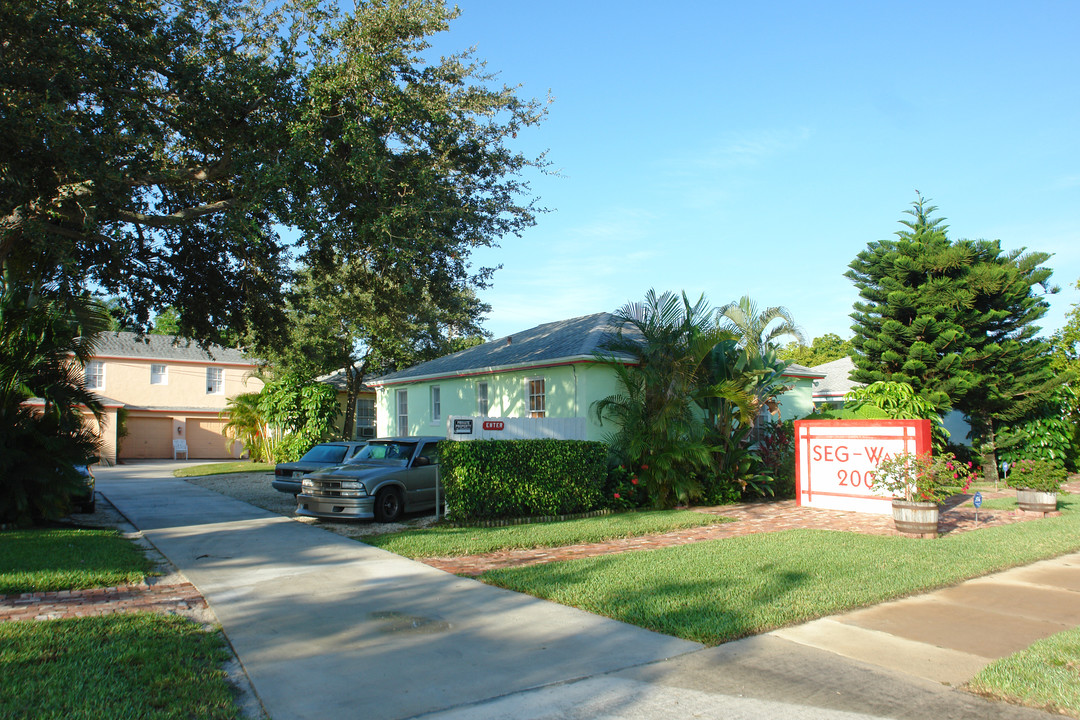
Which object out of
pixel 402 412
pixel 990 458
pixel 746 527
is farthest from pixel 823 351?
pixel 746 527

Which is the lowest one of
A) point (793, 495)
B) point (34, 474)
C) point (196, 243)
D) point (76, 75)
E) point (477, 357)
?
point (793, 495)

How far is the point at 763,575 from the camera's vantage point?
316 inches

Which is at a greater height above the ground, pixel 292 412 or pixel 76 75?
pixel 76 75

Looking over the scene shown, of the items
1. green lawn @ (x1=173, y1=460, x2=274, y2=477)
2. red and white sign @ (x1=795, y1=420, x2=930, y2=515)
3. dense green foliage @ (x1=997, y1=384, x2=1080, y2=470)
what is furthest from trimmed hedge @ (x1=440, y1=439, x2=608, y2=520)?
green lawn @ (x1=173, y1=460, x2=274, y2=477)

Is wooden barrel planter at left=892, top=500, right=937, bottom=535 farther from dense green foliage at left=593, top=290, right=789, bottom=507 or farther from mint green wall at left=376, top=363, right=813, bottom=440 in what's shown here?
mint green wall at left=376, top=363, right=813, bottom=440

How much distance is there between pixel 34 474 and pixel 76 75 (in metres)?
6.17

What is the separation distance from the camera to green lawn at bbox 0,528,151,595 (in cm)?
771

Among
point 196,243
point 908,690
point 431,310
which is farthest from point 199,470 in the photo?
point 908,690

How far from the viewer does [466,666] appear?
5312mm

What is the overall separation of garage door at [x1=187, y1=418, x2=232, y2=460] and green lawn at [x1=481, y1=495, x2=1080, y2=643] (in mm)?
33674

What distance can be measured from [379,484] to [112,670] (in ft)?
25.5

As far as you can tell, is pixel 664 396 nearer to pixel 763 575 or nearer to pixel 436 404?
pixel 763 575

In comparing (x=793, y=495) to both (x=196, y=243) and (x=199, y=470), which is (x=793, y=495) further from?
(x=199, y=470)

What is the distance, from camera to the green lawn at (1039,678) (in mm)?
4570
